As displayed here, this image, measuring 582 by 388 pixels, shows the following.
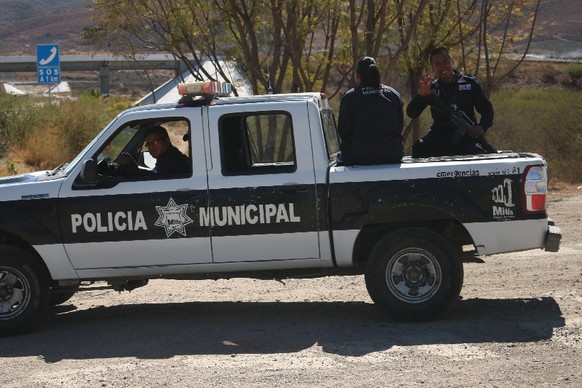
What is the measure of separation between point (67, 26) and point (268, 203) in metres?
117

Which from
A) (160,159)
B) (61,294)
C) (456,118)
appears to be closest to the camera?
(160,159)

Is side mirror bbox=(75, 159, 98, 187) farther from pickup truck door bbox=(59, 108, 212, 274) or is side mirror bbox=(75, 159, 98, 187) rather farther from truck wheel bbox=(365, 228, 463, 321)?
truck wheel bbox=(365, 228, 463, 321)

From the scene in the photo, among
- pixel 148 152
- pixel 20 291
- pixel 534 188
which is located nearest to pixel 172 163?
pixel 148 152

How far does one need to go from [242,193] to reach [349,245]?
957 mm

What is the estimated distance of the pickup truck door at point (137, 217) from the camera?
805cm

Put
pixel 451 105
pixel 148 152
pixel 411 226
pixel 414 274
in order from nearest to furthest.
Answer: pixel 414 274 → pixel 411 226 → pixel 148 152 → pixel 451 105

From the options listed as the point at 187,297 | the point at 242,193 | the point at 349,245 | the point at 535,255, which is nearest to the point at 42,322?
the point at 187,297

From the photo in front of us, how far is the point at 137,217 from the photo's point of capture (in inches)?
318

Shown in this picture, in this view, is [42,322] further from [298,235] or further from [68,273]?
[298,235]

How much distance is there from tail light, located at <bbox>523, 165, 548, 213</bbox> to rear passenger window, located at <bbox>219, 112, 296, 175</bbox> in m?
1.84

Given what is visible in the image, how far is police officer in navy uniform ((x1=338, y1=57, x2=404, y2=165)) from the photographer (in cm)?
823

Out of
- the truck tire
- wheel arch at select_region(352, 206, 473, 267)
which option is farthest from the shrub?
wheel arch at select_region(352, 206, 473, 267)

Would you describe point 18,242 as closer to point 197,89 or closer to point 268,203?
point 197,89

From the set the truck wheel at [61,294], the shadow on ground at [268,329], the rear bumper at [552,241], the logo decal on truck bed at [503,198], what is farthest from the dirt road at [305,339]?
the logo decal on truck bed at [503,198]
